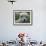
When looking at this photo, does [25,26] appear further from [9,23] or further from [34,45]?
[34,45]

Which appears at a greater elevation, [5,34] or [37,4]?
[37,4]

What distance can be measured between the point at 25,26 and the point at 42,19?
0.70m

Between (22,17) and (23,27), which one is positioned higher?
(22,17)

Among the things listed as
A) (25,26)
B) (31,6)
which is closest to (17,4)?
(31,6)

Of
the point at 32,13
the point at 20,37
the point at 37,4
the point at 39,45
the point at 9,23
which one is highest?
the point at 37,4

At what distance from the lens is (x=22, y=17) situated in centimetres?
507

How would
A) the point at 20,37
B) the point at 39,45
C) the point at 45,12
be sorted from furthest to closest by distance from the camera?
the point at 45,12, the point at 39,45, the point at 20,37

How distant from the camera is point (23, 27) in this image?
199 inches

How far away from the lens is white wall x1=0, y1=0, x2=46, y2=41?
502 cm

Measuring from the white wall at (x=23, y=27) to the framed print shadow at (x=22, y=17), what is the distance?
12 centimetres

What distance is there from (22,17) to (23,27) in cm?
38

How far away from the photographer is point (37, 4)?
16.5ft

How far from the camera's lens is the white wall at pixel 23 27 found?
502 centimetres

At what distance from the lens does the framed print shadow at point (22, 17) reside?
5.05 metres
